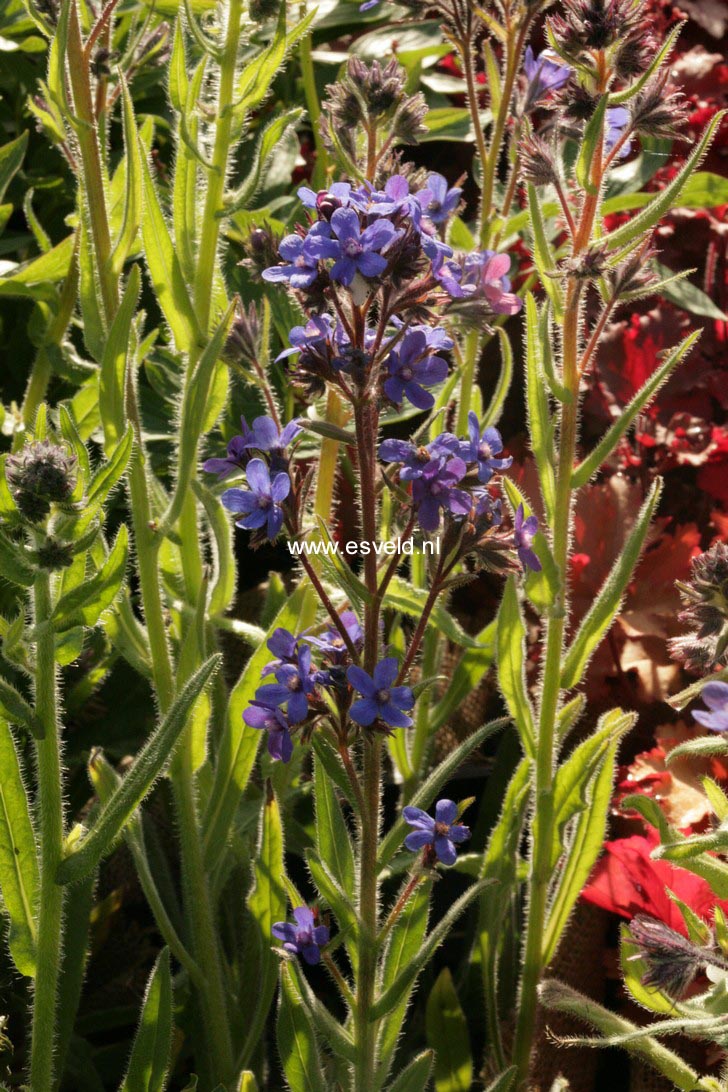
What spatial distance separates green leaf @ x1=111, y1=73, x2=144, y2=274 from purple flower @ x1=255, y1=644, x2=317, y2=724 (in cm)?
47

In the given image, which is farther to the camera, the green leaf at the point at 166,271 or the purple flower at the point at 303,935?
the green leaf at the point at 166,271

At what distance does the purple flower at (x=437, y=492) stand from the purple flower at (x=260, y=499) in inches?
4.0

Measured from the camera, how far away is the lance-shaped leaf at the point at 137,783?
92 centimetres

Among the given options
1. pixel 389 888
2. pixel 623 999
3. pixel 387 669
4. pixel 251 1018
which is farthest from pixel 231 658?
pixel 387 669

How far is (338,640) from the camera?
982mm

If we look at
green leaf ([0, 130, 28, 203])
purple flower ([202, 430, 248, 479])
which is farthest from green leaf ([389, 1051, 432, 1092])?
green leaf ([0, 130, 28, 203])

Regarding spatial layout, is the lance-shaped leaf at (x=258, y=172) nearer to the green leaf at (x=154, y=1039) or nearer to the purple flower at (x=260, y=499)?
the purple flower at (x=260, y=499)

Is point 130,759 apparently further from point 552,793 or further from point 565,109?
point 565,109

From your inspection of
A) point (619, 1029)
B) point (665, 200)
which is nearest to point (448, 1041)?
point (619, 1029)

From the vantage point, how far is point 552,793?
3.82 feet

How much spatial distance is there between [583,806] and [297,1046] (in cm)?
34

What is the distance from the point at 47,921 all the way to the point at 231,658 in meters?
0.81

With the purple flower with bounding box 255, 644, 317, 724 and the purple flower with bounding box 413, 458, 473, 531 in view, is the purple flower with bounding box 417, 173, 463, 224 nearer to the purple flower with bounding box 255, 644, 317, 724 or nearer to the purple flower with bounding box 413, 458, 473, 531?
the purple flower with bounding box 413, 458, 473, 531

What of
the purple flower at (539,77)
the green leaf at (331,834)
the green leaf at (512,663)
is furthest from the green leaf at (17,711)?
the purple flower at (539,77)
